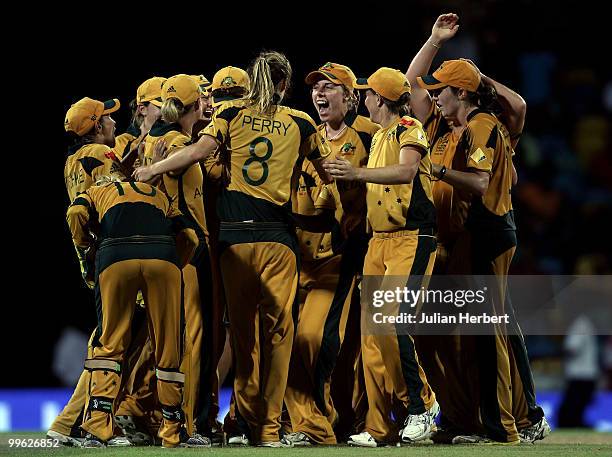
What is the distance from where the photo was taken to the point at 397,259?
6172 mm

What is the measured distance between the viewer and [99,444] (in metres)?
5.80

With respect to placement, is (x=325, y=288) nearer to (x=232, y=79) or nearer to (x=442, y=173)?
(x=442, y=173)

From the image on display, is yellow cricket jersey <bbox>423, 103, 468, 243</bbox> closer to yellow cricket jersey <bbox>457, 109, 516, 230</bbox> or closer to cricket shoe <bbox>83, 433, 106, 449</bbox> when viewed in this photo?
yellow cricket jersey <bbox>457, 109, 516, 230</bbox>

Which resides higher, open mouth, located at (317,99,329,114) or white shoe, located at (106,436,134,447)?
open mouth, located at (317,99,329,114)

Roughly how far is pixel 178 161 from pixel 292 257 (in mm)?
866

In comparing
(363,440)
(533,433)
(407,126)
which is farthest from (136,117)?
(533,433)

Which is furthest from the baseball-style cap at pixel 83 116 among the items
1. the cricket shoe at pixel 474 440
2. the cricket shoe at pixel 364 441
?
the cricket shoe at pixel 474 440

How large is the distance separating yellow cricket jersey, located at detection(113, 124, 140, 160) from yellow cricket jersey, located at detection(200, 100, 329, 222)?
4.46 feet

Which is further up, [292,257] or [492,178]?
[492,178]

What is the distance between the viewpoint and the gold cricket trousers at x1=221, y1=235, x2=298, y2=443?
19.9ft

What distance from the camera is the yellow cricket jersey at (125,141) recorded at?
287 inches

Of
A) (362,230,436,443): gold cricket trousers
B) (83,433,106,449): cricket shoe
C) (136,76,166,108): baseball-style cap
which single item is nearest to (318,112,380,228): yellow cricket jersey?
(362,230,436,443): gold cricket trousers

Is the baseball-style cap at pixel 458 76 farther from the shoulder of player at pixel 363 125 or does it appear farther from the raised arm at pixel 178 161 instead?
the raised arm at pixel 178 161

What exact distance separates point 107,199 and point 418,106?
222 cm
